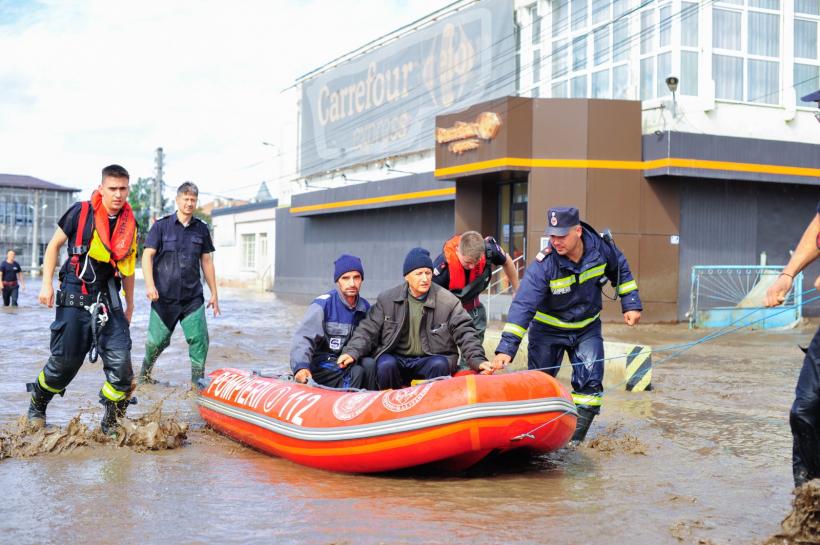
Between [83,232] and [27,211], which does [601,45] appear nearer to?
[83,232]

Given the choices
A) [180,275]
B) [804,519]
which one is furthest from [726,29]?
[804,519]

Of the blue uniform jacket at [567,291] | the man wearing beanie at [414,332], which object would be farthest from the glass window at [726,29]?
the man wearing beanie at [414,332]

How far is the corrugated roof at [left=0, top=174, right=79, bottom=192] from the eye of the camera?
272 ft

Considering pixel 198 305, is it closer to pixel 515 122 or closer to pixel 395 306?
pixel 395 306

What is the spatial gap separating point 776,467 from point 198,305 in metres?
5.41

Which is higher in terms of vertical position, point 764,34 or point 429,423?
point 764,34

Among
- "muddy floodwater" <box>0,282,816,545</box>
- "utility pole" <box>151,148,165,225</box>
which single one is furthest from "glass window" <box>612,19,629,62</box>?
"utility pole" <box>151,148,165,225</box>

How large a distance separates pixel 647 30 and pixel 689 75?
1.46 meters

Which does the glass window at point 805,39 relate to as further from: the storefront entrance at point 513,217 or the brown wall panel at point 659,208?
the storefront entrance at point 513,217

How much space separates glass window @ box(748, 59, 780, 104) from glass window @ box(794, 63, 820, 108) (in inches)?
20.4

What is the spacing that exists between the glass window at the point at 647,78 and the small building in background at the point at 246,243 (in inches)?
919

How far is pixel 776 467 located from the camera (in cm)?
591

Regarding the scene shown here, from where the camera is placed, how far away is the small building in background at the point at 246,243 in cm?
4238

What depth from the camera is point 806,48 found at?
826 inches
